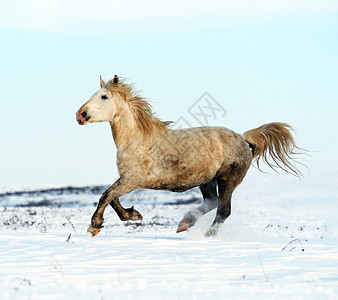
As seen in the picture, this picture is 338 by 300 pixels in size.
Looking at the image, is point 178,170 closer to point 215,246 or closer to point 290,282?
point 215,246

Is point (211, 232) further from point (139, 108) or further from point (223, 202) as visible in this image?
point (139, 108)

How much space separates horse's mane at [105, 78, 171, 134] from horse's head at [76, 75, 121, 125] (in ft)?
0.20

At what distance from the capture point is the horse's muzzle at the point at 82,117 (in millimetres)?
7598

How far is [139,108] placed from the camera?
810 cm

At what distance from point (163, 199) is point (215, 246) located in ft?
61.2

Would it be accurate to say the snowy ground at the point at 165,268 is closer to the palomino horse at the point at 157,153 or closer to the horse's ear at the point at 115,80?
the palomino horse at the point at 157,153

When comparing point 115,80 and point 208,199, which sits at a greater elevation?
point 115,80

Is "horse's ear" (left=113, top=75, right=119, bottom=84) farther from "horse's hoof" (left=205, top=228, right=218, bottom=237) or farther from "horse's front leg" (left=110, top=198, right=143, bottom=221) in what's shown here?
"horse's hoof" (left=205, top=228, right=218, bottom=237)

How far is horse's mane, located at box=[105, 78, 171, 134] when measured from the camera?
793 cm

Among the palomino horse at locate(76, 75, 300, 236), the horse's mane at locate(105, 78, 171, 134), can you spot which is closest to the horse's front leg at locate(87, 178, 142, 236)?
the palomino horse at locate(76, 75, 300, 236)

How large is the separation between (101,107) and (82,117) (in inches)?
12.6

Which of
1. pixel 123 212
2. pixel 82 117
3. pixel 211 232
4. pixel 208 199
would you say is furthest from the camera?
pixel 208 199

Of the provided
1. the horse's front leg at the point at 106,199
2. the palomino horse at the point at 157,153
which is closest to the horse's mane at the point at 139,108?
the palomino horse at the point at 157,153

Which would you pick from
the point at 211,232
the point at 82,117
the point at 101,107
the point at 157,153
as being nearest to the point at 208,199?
the point at 211,232
